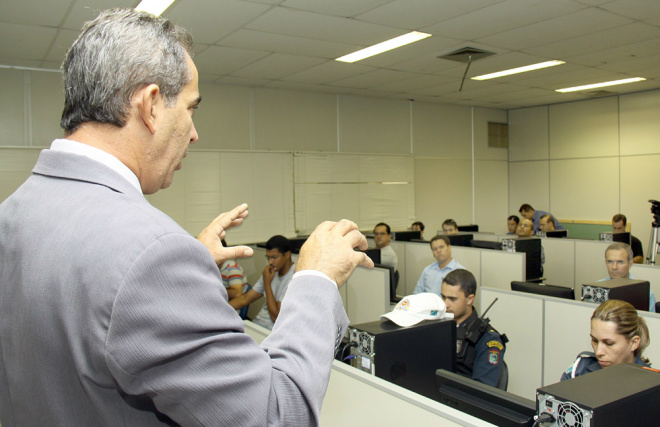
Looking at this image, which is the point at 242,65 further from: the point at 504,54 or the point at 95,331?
the point at 95,331

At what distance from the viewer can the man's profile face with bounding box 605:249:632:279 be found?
3744 millimetres

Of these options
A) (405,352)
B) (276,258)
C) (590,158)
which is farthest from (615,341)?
(590,158)

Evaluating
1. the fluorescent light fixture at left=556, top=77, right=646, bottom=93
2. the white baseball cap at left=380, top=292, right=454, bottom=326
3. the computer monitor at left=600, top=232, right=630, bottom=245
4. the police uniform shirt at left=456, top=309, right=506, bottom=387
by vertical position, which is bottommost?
the police uniform shirt at left=456, top=309, right=506, bottom=387

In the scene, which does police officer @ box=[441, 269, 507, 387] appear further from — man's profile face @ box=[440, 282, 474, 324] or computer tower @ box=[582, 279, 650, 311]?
computer tower @ box=[582, 279, 650, 311]

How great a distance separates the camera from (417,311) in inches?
70.4

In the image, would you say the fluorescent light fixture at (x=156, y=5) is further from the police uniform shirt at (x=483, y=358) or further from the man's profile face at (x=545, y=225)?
the man's profile face at (x=545, y=225)

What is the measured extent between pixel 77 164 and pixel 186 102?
0.16 m

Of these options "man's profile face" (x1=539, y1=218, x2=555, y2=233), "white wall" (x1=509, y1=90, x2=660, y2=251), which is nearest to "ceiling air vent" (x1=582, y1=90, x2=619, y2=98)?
"white wall" (x1=509, y1=90, x2=660, y2=251)

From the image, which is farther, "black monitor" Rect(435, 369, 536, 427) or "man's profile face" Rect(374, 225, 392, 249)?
"man's profile face" Rect(374, 225, 392, 249)

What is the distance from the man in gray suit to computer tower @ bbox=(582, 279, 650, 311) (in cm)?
273

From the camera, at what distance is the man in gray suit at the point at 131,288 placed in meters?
0.50

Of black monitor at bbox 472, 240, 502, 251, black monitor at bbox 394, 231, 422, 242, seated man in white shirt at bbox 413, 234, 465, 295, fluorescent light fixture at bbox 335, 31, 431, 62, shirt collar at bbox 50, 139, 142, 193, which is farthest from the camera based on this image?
black monitor at bbox 394, 231, 422, 242

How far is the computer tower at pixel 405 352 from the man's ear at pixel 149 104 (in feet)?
3.76

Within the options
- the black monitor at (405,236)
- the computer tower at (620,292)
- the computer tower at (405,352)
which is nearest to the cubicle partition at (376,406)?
the computer tower at (405,352)
